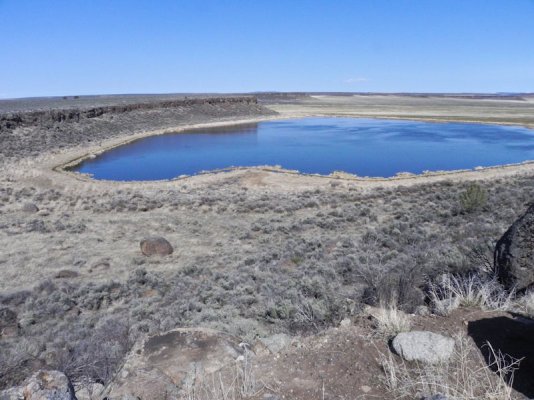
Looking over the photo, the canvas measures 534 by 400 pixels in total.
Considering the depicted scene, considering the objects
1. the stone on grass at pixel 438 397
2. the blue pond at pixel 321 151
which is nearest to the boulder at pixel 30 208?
the blue pond at pixel 321 151

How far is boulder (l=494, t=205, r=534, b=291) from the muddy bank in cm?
3826

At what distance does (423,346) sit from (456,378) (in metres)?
0.57

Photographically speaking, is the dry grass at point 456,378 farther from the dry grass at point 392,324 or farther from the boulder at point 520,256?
the boulder at point 520,256

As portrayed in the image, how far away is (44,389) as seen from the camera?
3891mm

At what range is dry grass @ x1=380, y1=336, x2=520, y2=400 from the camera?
3781 millimetres

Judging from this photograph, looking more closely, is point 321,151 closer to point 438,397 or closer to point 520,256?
Result: point 520,256

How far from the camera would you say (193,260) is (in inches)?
539

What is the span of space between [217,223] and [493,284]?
1307 centimetres

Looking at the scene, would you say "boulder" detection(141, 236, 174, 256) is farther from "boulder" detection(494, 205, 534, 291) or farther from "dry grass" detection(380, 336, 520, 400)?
"dry grass" detection(380, 336, 520, 400)

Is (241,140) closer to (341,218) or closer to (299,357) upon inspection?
(341,218)

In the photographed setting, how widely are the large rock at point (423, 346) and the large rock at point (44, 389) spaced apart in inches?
131

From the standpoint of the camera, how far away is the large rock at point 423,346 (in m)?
4.48

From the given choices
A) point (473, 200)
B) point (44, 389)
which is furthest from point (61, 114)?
point (44, 389)

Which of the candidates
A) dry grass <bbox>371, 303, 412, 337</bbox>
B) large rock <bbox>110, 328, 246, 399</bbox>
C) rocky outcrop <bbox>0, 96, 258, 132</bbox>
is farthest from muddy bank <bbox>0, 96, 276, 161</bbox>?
dry grass <bbox>371, 303, 412, 337</bbox>
